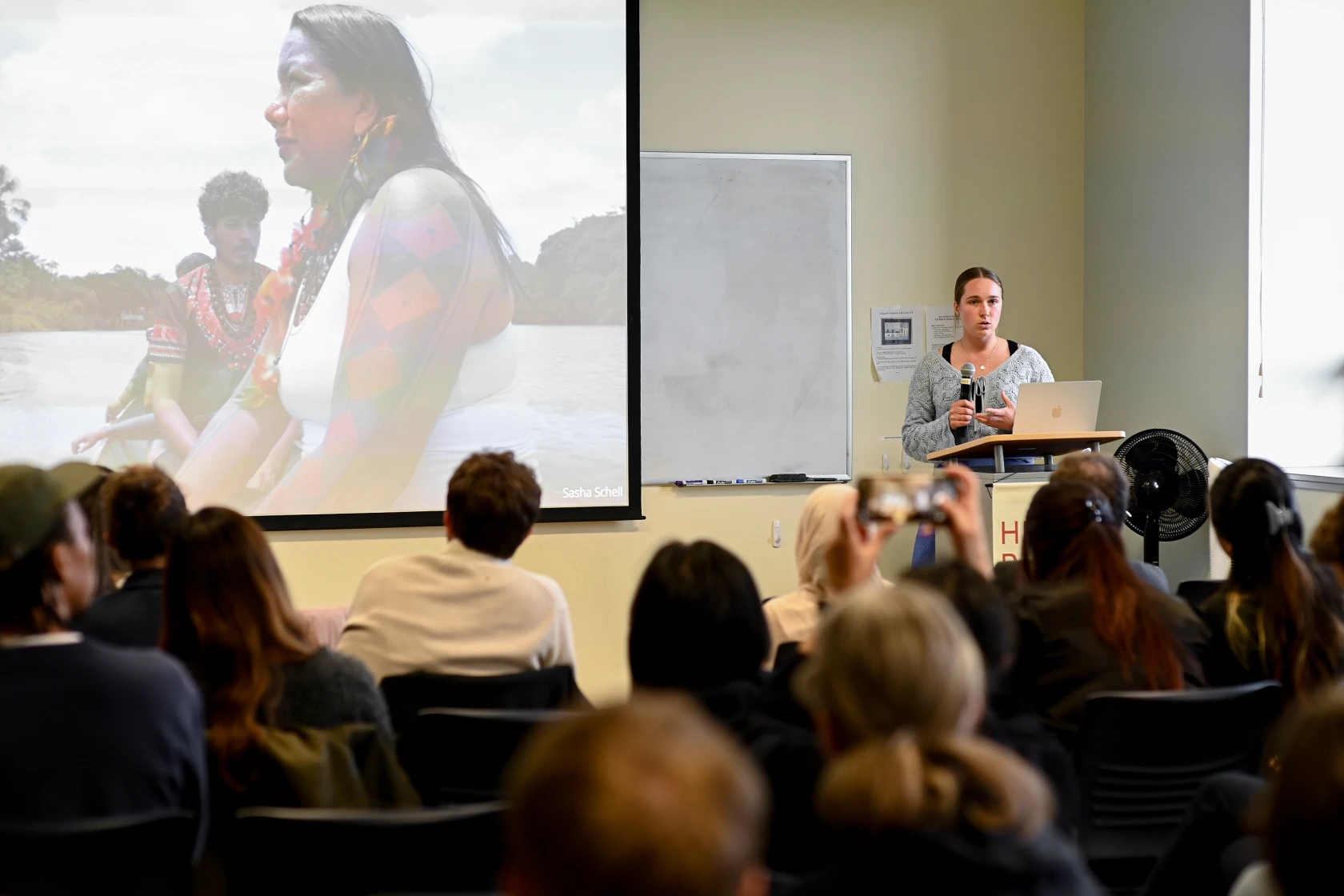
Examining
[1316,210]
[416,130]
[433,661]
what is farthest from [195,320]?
[1316,210]

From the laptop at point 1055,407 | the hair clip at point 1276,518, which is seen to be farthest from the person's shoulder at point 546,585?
the laptop at point 1055,407

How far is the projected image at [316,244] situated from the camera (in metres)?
5.08

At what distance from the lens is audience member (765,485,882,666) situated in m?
2.65

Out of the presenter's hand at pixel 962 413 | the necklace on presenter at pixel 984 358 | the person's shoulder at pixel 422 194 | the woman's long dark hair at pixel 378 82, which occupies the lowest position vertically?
the presenter's hand at pixel 962 413

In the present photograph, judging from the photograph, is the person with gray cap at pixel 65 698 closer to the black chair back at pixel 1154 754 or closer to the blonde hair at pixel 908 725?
the blonde hair at pixel 908 725

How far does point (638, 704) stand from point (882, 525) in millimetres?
1139

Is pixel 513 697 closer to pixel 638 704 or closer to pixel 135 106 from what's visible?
pixel 638 704

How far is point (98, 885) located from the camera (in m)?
1.59

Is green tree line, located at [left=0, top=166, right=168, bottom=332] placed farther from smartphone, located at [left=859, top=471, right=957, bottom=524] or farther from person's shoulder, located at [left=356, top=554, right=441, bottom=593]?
smartphone, located at [left=859, top=471, right=957, bottom=524]

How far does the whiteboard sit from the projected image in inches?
8.9

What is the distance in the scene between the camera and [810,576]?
278cm

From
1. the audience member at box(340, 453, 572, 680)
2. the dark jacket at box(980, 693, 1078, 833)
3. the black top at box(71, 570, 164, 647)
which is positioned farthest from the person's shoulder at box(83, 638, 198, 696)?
the dark jacket at box(980, 693, 1078, 833)

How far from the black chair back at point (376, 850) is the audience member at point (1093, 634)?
118 centimetres

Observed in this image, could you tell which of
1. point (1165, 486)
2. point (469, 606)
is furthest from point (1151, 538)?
point (469, 606)
